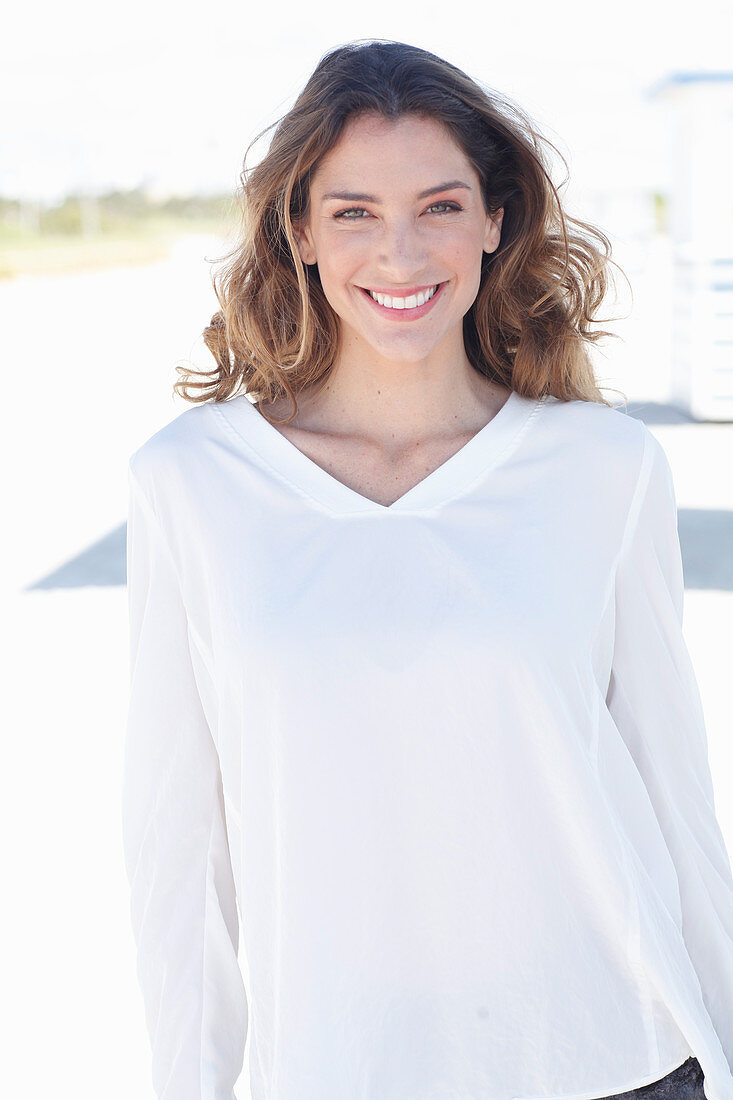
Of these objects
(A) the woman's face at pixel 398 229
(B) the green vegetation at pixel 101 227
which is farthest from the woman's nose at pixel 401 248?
(B) the green vegetation at pixel 101 227

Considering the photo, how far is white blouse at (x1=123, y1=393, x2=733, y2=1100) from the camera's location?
55.6 inches

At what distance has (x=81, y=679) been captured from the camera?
5180 mm

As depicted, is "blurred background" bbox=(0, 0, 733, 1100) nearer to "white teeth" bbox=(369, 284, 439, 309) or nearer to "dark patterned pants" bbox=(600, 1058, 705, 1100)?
"white teeth" bbox=(369, 284, 439, 309)

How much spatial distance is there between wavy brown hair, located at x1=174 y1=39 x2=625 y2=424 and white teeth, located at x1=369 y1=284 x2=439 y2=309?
207 millimetres

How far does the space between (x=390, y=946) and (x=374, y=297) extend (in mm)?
798

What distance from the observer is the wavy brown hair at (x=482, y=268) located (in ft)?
5.38

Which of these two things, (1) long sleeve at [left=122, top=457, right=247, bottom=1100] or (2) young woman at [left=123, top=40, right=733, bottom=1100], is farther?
(1) long sleeve at [left=122, top=457, right=247, bottom=1100]

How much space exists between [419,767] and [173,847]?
38 cm

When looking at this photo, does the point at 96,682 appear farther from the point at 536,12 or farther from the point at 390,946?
the point at 536,12

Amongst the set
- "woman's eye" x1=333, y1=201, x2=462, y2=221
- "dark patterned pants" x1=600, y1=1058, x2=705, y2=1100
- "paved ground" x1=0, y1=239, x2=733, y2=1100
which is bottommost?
"paved ground" x1=0, y1=239, x2=733, y2=1100

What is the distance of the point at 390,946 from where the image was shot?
→ 4.64 ft

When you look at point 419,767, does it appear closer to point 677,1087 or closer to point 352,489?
point 352,489

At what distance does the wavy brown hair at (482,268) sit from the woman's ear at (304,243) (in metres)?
0.01

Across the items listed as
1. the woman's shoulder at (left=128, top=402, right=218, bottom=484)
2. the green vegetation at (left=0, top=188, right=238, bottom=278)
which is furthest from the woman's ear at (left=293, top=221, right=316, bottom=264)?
the green vegetation at (left=0, top=188, right=238, bottom=278)
